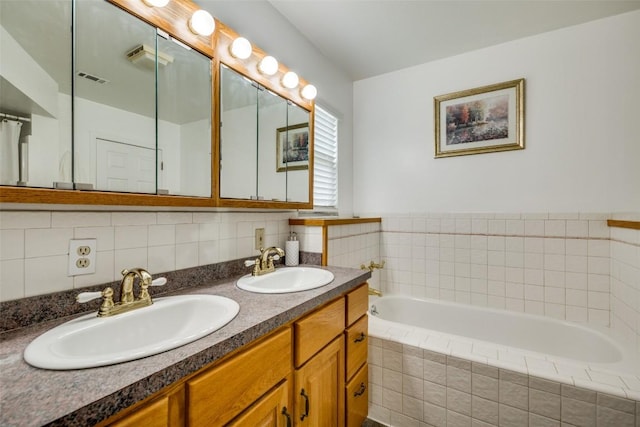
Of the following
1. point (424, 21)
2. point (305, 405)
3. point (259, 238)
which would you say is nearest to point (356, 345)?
point (305, 405)

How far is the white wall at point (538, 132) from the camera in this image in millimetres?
1809

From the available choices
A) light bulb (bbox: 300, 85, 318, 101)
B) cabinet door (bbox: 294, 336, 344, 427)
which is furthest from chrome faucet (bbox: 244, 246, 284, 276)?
light bulb (bbox: 300, 85, 318, 101)

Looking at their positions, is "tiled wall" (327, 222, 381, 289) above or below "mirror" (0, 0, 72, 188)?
below

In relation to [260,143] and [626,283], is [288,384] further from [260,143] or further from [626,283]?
[626,283]

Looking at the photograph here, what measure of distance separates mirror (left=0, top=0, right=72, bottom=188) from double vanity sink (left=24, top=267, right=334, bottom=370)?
393 millimetres

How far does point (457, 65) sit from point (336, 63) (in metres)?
0.99

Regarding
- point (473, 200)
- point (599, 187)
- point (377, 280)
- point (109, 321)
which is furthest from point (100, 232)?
point (599, 187)

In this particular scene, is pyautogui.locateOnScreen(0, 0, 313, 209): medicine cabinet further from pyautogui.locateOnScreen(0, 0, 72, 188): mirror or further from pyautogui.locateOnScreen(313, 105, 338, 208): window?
pyautogui.locateOnScreen(313, 105, 338, 208): window

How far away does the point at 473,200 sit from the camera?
7.31 feet

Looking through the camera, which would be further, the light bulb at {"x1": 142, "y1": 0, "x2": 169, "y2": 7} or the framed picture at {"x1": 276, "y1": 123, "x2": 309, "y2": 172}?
the framed picture at {"x1": 276, "y1": 123, "x2": 309, "y2": 172}

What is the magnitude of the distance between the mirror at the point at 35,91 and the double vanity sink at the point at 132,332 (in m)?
0.39

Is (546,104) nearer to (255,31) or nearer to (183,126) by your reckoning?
(255,31)

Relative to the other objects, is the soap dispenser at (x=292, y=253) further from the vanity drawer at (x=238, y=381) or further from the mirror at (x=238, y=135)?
the vanity drawer at (x=238, y=381)

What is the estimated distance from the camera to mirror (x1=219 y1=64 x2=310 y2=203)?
1.29m
